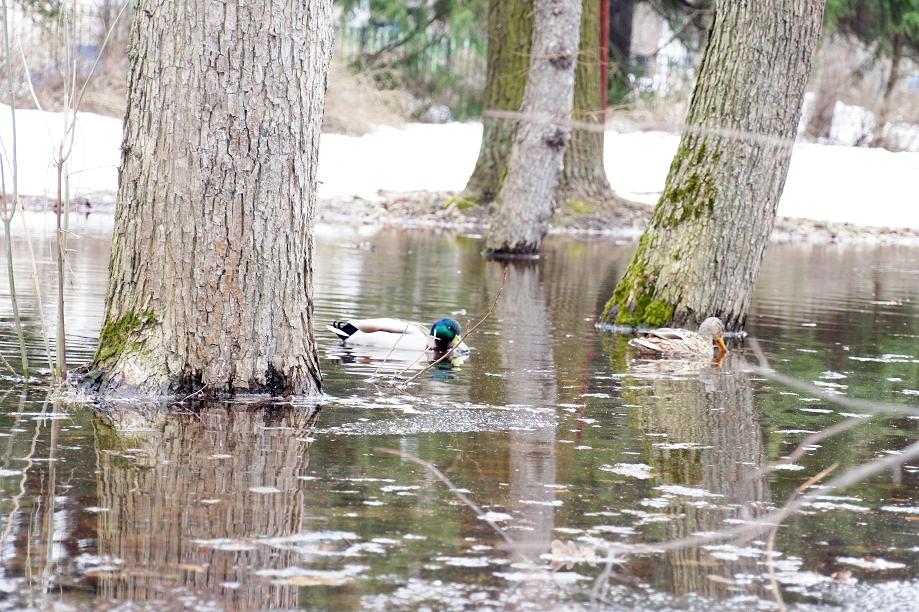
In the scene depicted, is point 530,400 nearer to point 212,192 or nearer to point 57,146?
point 212,192

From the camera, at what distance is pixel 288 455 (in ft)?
19.5

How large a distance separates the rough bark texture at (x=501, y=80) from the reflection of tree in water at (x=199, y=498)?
15680 mm

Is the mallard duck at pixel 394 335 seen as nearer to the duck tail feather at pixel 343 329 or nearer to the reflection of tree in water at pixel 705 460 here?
the duck tail feather at pixel 343 329

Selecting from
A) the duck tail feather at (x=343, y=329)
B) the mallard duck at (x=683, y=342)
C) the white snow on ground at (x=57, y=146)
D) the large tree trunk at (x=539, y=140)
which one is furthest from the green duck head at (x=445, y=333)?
the white snow on ground at (x=57, y=146)

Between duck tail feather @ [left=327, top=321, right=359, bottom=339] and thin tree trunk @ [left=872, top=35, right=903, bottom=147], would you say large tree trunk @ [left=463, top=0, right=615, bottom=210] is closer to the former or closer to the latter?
duck tail feather @ [left=327, top=321, right=359, bottom=339]

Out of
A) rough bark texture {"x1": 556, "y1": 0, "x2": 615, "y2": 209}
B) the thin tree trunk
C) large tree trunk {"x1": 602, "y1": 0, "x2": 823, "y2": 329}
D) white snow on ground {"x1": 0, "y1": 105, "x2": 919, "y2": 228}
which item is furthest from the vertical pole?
large tree trunk {"x1": 602, "y1": 0, "x2": 823, "y2": 329}

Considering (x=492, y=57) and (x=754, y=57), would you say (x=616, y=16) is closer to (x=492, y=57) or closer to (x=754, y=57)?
(x=492, y=57)

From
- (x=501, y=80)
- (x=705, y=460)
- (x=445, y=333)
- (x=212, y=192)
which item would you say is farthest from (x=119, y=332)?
(x=501, y=80)

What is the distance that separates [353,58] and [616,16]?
7.19 m

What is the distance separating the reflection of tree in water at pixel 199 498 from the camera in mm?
4125

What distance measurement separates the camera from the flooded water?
4238 mm

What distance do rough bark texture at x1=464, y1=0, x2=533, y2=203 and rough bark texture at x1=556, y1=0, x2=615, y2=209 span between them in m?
0.98

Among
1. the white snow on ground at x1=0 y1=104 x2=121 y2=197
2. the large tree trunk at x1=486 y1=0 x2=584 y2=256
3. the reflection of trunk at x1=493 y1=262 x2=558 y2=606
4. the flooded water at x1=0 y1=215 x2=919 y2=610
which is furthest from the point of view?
the white snow on ground at x1=0 y1=104 x2=121 y2=197

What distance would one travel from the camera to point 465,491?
5.44 m
